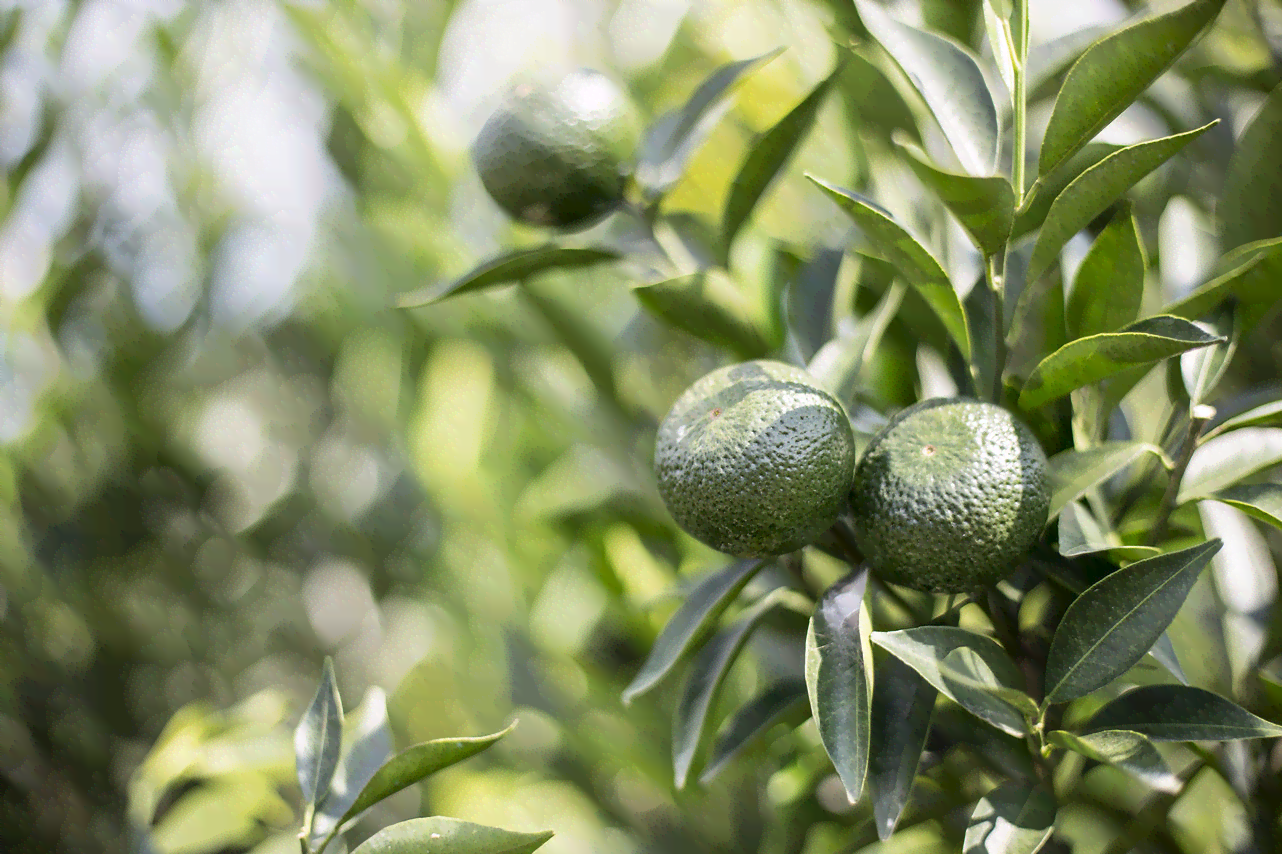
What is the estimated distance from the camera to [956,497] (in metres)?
0.38

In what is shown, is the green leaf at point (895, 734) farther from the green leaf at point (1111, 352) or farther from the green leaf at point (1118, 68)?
the green leaf at point (1118, 68)

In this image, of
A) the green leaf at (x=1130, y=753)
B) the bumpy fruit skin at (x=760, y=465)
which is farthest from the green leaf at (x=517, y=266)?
the green leaf at (x=1130, y=753)

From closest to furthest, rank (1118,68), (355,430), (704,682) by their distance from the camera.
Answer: (1118,68) → (704,682) → (355,430)

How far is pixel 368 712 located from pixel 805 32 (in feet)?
2.31

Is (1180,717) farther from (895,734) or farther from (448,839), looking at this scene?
(448,839)

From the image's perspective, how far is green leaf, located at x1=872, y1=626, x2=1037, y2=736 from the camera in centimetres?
35

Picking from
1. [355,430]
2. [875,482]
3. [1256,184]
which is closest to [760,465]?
[875,482]

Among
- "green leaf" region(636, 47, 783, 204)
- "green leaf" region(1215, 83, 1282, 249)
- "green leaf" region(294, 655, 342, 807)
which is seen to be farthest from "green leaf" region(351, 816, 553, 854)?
"green leaf" region(1215, 83, 1282, 249)

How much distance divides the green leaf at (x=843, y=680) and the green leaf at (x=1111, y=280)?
7.5 inches

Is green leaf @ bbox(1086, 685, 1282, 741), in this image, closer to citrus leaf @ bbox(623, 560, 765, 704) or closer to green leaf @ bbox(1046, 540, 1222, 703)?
green leaf @ bbox(1046, 540, 1222, 703)

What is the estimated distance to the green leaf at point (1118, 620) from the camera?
352mm

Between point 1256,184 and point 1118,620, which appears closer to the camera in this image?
point 1118,620

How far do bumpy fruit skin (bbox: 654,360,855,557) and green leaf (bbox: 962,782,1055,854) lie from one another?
0.15 m

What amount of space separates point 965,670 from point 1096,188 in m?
0.22
